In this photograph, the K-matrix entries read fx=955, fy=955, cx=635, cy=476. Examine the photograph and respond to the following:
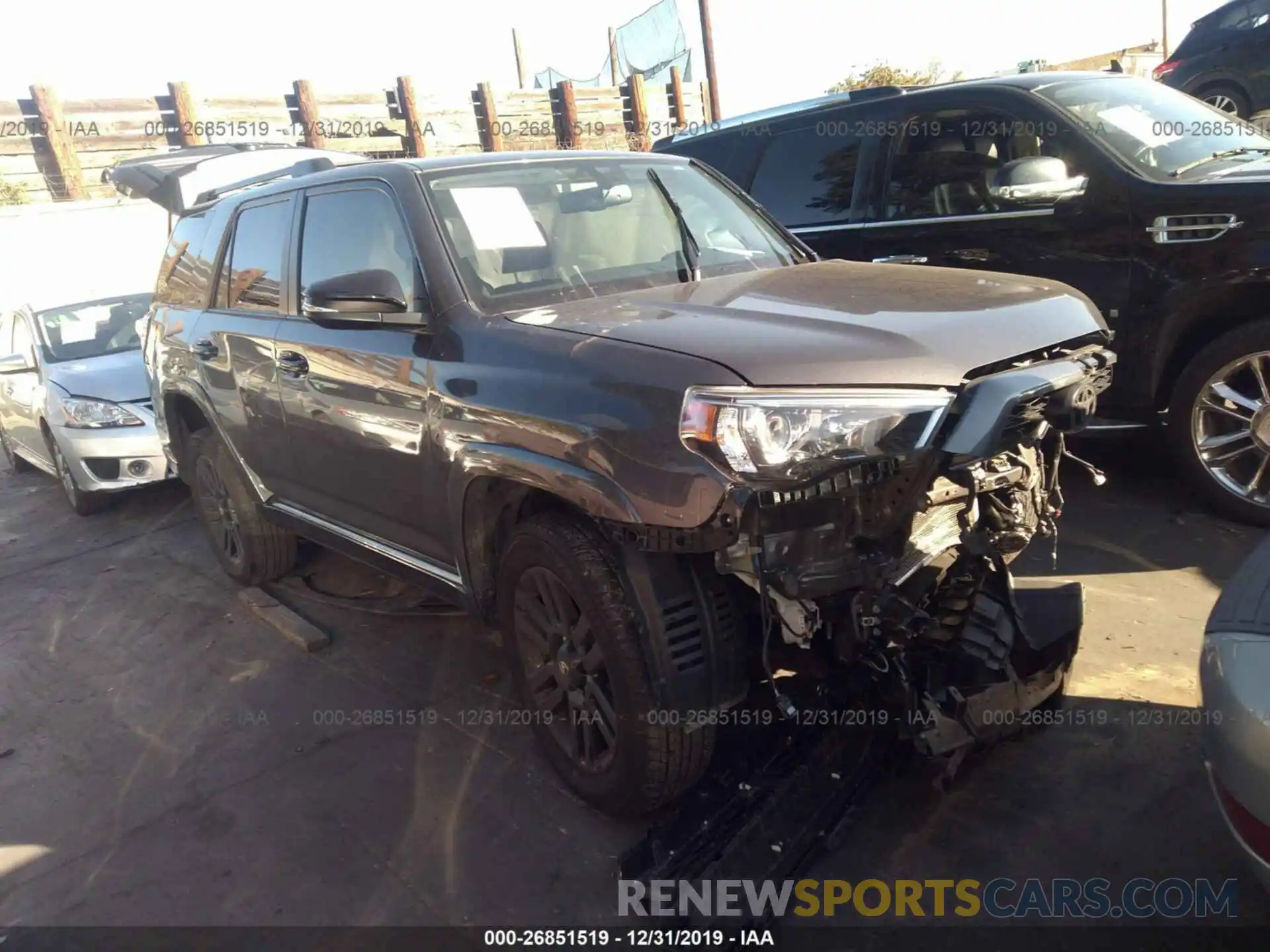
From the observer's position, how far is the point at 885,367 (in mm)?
2326

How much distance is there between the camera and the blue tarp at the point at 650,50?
22453mm

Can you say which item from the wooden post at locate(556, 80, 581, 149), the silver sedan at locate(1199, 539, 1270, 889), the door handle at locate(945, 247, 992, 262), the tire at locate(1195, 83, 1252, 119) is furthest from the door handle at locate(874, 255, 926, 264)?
the wooden post at locate(556, 80, 581, 149)

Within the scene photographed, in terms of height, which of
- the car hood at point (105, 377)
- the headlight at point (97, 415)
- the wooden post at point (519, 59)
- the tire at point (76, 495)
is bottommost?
the tire at point (76, 495)

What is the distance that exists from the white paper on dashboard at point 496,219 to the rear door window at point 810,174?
2563 mm

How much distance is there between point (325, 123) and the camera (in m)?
18.0

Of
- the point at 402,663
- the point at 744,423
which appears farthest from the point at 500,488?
the point at 402,663

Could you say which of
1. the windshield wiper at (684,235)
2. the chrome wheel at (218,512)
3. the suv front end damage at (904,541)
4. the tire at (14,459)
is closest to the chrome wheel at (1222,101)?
the windshield wiper at (684,235)

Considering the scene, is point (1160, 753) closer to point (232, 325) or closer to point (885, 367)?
point (885, 367)

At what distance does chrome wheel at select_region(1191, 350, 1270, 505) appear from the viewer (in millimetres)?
4070

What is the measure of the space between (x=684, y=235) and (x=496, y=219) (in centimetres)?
73

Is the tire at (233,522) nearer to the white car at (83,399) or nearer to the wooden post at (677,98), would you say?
the white car at (83,399)

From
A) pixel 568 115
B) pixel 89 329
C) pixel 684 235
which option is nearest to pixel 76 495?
pixel 89 329

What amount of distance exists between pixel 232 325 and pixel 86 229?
12169mm

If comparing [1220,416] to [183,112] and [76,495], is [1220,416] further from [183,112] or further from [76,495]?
[183,112]
